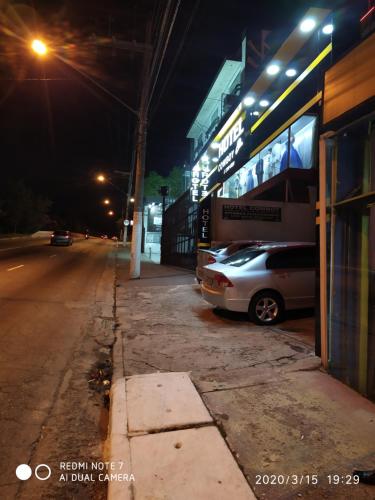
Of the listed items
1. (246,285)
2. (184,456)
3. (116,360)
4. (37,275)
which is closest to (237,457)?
(184,456)

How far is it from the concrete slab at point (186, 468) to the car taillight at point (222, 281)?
4.14m

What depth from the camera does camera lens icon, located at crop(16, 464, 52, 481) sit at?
2.79 m

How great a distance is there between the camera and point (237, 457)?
115 inches

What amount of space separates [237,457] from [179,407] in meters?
0.91

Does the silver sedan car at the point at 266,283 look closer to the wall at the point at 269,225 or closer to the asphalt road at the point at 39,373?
the asphalt road at the point at 39,373

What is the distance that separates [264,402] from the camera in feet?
12.6

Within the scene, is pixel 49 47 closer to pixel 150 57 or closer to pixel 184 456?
pixel 150 57

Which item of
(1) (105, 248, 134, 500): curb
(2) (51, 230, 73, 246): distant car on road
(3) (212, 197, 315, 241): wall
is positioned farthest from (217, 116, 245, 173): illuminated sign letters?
(1) (105, 248, 134, 500): curb

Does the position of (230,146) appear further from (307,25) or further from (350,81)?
(350,81)

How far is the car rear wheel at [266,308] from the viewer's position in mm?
7293

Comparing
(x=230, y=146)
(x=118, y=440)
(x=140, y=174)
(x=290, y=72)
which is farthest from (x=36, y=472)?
(x=230, y=146)

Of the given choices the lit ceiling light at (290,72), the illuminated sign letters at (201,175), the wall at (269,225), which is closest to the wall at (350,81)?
the wall at (269,225)

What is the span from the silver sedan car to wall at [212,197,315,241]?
8.77m

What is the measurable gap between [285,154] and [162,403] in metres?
14.2
